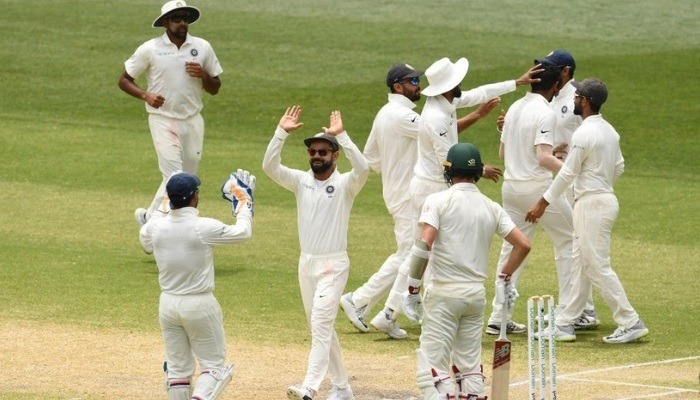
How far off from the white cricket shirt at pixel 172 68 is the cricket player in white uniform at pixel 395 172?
312 centimetres

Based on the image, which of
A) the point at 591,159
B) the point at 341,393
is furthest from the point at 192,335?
the point at 591,159

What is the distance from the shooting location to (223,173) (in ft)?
70.7

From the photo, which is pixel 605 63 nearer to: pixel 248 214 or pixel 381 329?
pixel 381 329

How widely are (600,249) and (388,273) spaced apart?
2.04m

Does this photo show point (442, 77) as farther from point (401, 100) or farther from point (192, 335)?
point (192, 335)

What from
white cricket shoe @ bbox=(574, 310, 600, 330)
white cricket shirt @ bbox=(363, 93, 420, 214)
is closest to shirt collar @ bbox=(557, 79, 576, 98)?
white cricket shirt @ bbox=(363, 93, 420, 214)

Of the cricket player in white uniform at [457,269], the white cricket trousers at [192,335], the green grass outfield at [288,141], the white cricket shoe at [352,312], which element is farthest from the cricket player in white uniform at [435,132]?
the white cricket trousers at [192,335]

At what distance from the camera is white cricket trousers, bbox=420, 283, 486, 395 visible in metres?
10.6

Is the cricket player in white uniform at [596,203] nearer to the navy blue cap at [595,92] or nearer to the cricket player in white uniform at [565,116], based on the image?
the navy blue cap at [595,92]

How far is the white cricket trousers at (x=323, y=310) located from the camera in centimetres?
1136

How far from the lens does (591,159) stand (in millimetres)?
13594

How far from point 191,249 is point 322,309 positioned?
1.53 meters

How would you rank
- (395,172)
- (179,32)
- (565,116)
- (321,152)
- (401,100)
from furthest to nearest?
(179,32) → (565,116) → (395,172) → (401,100) → (321,152)

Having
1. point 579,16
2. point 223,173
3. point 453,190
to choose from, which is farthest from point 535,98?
point 579,16
